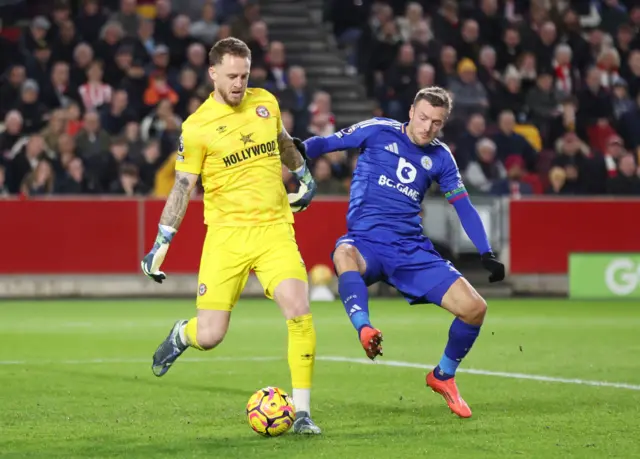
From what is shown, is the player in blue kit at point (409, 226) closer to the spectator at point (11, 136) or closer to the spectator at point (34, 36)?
the spectator at point (11, 136)

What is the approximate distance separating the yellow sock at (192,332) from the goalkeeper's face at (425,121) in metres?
1.94

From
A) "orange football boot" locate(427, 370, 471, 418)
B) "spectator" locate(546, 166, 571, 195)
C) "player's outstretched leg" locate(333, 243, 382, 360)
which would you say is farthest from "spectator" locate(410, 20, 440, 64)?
"orange football boot" locate(427, 370, 471, 418)

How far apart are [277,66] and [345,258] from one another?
42.2ft

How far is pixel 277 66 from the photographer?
21703 mm

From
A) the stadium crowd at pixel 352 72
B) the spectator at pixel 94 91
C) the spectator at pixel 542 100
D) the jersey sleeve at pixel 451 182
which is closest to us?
the jersey sleeve at pixel 451 182

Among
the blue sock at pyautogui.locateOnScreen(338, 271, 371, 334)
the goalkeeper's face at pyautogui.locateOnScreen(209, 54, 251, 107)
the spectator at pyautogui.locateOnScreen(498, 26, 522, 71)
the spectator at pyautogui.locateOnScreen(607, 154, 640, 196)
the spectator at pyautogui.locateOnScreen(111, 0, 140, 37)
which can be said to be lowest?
the spectator at pyautogui.locateOnScreen(607, 154, 640, 196)

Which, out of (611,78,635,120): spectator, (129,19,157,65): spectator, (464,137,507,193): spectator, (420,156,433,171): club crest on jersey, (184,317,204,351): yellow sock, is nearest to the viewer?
(184,317,204,351): yellow sock

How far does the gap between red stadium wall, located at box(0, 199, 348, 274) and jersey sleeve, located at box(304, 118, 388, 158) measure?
10414 mm

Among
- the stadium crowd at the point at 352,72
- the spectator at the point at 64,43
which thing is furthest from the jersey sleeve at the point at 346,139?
the spectator at the point at 64,43

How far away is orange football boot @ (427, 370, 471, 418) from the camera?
8.71 meters

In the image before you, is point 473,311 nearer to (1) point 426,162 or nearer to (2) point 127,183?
(1) point 426,162

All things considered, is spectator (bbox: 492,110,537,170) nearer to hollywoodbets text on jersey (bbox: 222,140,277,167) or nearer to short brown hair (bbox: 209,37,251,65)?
hollywoodbets text on jersey (bbox: 222,140,277,167)

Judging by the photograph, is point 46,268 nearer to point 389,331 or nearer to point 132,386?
point 389,331

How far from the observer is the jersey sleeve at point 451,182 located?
928 centimetres
